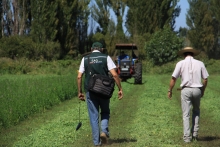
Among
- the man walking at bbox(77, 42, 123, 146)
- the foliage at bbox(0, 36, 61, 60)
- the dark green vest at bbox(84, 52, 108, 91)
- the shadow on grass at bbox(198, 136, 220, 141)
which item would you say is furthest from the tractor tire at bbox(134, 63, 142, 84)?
the foliage at bbox(0, 36, 61, 60)

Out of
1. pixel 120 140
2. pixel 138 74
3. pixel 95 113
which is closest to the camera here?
pixel 95 113

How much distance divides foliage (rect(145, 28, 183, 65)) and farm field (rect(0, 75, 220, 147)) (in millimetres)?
33738

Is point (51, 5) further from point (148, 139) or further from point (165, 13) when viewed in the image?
point (148, 139)

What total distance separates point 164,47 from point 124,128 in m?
39.7

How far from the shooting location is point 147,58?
52469 mm

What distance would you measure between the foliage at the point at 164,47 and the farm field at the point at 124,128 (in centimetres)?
3374

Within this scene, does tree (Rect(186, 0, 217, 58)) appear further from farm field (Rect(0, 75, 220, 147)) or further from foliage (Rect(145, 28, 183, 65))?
farm field (Rect(0, 75, 220, 147))

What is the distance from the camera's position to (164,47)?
1994 inches

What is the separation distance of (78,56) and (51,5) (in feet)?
22.3

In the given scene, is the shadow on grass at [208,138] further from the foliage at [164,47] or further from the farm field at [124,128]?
the foliage at [164,47]

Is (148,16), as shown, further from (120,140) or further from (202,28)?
(120,140)

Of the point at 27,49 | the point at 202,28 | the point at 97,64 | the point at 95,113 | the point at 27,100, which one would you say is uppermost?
the point at 202,28

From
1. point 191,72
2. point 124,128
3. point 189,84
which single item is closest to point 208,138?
point 189,84

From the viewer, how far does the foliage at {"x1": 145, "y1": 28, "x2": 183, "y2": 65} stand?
165ft
